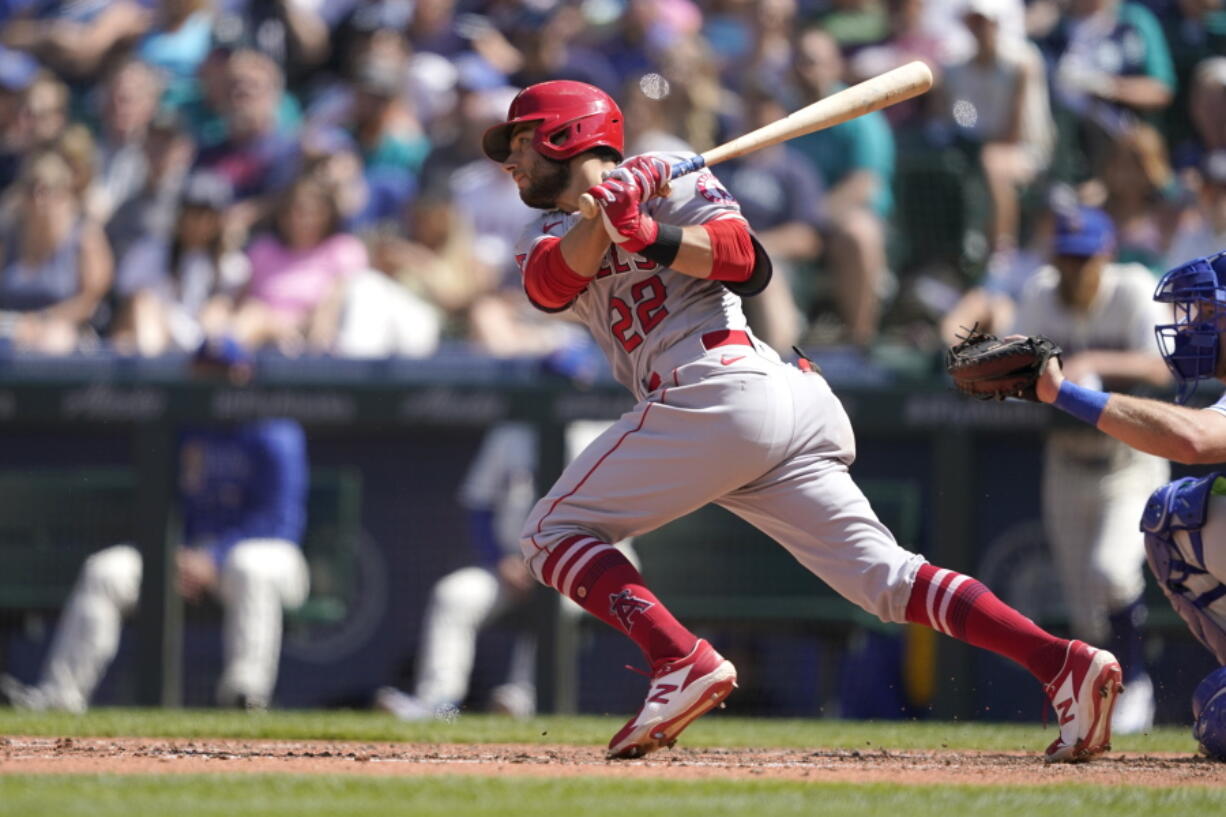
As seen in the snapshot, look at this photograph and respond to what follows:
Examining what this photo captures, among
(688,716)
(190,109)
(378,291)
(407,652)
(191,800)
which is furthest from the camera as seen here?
(190,109)

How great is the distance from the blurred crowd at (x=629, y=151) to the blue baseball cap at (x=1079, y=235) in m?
0.76

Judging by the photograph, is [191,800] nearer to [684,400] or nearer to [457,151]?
[684,400]

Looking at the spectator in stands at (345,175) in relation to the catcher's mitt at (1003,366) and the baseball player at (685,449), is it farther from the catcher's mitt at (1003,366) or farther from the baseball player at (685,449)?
Answer: the catcher's mitt at (1003,366)

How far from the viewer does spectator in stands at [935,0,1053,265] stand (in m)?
8.70

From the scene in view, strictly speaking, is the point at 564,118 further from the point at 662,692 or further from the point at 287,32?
the point at 287,32

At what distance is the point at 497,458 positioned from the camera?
24.3ft

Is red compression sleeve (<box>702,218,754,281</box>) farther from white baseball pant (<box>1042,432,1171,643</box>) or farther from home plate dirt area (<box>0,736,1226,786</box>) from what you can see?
white baseball pant (<box>1042,432,1171,643</box>)

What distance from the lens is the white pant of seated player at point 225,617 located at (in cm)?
714

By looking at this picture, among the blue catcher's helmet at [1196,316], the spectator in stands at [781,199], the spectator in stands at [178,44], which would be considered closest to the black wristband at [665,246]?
the blue catcher's helmet at [1196,316]

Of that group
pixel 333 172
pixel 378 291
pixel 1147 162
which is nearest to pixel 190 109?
pixel 333 172

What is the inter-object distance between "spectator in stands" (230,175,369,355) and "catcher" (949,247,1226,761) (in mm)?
4324

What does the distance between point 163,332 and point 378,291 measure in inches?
39.9

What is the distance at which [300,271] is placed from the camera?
8594mm

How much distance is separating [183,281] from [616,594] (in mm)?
4956
